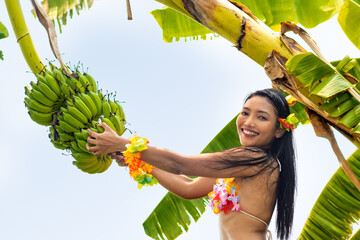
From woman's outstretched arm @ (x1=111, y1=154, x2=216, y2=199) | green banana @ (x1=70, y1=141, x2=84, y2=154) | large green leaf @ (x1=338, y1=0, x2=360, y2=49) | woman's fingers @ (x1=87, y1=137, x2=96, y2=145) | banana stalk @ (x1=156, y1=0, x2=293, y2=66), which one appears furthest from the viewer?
large green leaf @ (x1=338, y1=0, x2=360, y2=49)

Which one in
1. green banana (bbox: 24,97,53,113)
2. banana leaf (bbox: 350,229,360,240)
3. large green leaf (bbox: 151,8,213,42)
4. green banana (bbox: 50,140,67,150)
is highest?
large green leaf (bbox: 151,8,213,42)

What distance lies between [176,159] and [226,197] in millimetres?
337

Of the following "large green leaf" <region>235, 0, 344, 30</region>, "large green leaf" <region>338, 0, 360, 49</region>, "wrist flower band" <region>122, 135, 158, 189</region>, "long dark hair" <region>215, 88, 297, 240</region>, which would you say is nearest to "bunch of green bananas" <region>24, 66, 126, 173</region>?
"wrist flower band" <region>122, 135, 158, 189</region>

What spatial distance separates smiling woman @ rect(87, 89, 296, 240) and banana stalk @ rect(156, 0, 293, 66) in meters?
0.22

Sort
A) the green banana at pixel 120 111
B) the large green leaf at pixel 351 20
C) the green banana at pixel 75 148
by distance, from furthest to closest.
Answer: the large green leaf at pixel 351 20
the green banana at pixel 120 111
the green banana at pixel 75 148

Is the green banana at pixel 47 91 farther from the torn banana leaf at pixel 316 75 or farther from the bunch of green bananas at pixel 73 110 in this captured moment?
the torn banana leaf at pixel 316 75

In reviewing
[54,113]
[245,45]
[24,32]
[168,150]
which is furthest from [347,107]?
[24,32]

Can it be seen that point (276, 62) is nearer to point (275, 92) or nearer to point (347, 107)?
point (275, 92)

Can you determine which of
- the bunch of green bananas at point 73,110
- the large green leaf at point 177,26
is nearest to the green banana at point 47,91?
the bunch of green bananas at point 73,110

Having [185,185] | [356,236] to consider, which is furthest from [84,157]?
[356,236]

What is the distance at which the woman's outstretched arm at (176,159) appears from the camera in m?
2.03

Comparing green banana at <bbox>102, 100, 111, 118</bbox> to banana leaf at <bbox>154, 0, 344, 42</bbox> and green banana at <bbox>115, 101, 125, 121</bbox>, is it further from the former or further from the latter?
banana leaf at <bbox>154, 0, 344, 42</bbox>

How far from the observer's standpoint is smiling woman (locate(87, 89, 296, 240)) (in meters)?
2.08

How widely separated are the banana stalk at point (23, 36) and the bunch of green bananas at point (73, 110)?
15 centimetres
